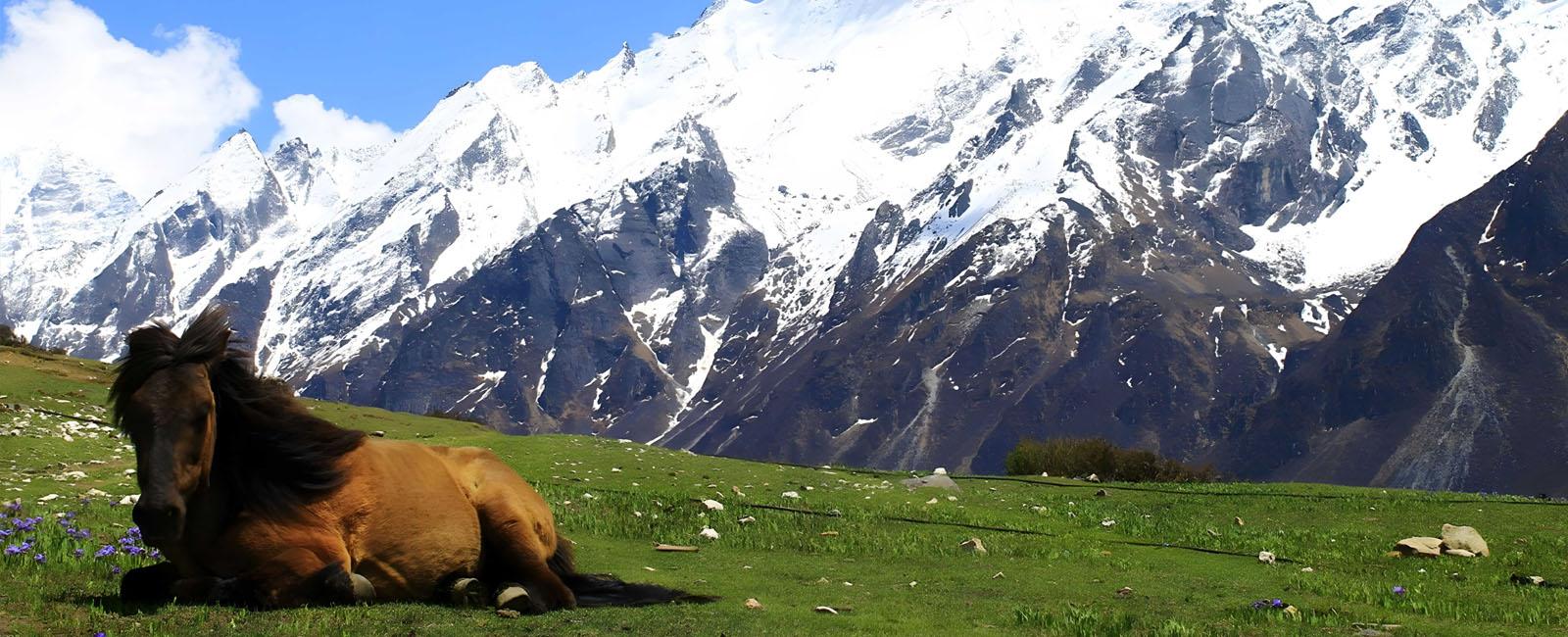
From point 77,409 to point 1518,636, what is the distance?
36.6m

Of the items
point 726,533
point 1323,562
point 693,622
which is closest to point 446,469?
point 693,622

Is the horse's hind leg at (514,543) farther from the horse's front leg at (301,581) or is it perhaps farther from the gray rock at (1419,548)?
the gray rock at (1419,548)

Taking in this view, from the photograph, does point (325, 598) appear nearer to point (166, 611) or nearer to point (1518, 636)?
point (166, 611)

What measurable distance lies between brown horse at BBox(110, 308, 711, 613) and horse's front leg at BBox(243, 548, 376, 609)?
0.5 inches

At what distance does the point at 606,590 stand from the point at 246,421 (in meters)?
4.10

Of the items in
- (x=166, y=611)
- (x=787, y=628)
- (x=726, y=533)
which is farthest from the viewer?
(x=726, y=533)

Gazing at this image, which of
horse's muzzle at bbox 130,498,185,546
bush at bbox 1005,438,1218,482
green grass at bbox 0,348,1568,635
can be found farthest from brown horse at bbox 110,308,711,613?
bush at bbox 1005,438,1218,482

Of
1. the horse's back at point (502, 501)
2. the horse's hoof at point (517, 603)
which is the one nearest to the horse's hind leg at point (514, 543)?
the horse's back at point (502, 501)

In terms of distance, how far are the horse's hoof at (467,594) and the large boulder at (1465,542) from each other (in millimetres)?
14875

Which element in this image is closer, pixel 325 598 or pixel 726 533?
pixel 325 598

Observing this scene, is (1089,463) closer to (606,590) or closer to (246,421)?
(606,590)

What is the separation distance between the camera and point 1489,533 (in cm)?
2436

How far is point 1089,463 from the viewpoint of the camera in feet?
198

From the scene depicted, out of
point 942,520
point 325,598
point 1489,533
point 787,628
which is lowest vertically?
point 1489,533
